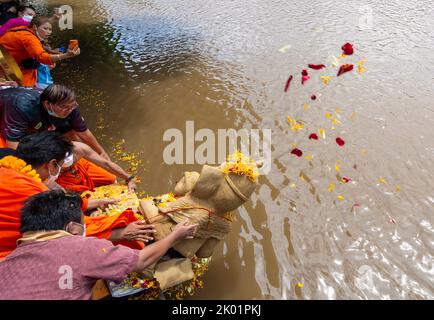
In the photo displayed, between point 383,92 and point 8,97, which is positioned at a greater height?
point 8,97

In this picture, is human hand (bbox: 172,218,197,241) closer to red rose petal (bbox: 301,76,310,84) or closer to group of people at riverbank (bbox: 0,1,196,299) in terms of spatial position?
group of people at riverbank (bbox: 0,1,196,299)

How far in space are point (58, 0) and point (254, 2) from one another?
10.6m

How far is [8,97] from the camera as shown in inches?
146

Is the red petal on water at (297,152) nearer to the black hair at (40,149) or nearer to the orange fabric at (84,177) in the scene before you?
the orange fabric at (84,177)

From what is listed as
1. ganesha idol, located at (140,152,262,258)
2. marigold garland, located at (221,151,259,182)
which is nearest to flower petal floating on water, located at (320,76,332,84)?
ganesha idol, located at (140,152,262,258)

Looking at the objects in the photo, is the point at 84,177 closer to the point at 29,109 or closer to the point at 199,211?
the point at 29,109

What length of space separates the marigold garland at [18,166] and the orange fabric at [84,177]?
0.86 metres

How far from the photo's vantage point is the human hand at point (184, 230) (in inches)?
107

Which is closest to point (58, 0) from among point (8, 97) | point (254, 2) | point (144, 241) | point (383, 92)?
point (254, 2)

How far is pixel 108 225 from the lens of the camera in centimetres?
291

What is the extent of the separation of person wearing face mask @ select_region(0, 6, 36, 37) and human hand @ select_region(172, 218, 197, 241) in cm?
413

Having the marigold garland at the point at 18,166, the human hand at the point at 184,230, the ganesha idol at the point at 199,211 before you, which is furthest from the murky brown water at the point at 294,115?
the marigold garland at the point at 18,166

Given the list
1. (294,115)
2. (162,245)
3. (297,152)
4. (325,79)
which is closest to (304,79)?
(325,79)
